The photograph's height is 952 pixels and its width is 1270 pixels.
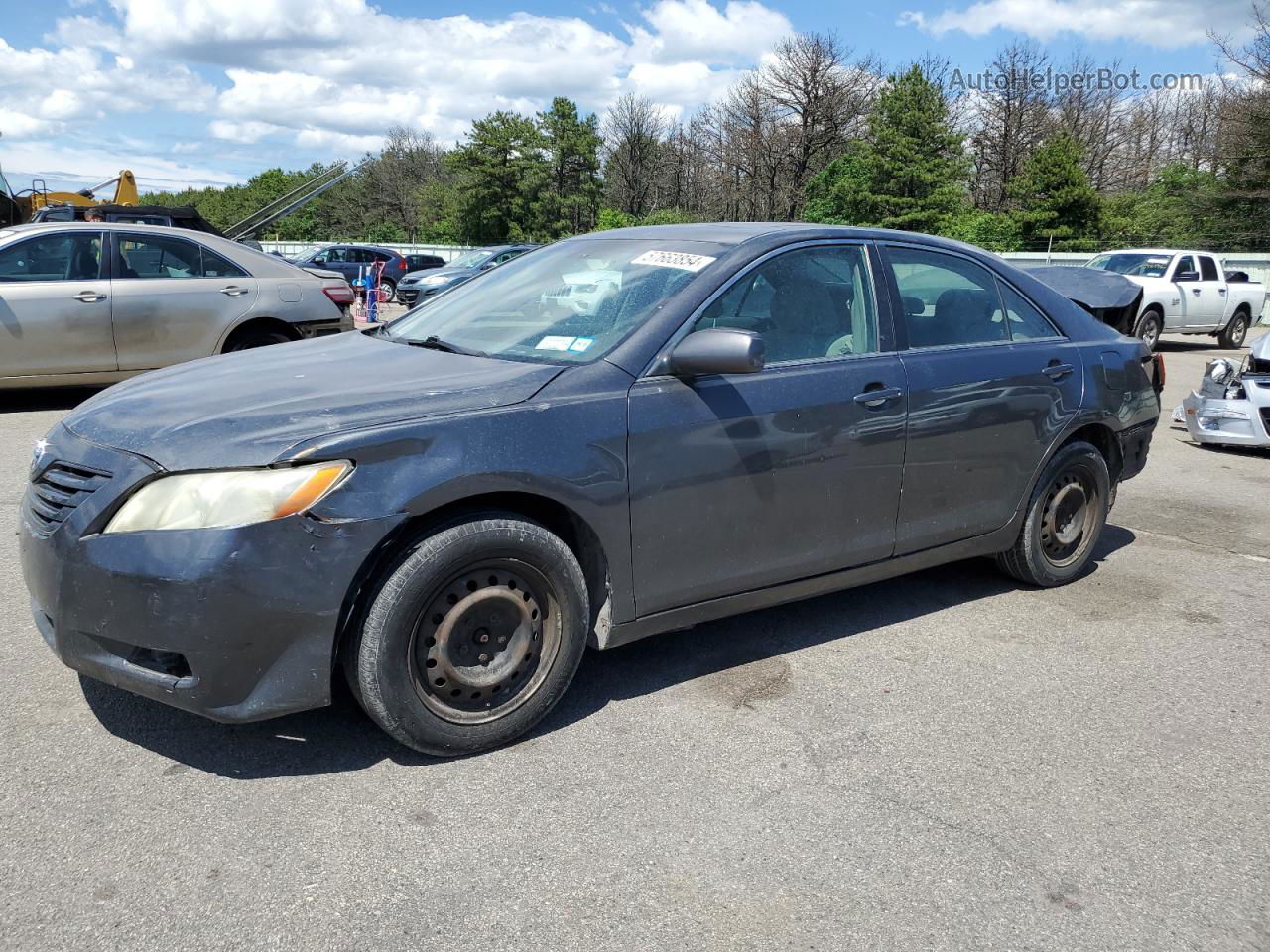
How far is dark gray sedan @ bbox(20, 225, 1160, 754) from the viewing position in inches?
A: 113

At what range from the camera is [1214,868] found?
2.78 m

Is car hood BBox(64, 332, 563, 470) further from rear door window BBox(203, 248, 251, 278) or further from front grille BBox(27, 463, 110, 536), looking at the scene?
rear door window BBox(203, 248, 251, 278)

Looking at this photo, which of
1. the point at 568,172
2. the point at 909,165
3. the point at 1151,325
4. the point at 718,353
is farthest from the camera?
the point at 568,172

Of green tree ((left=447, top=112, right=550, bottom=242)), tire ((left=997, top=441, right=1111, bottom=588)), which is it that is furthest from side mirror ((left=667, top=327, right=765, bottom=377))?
green tree ((left=447, top=112, right=550, bottom=242))

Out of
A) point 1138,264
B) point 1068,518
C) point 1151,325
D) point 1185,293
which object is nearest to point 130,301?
point 1068,518

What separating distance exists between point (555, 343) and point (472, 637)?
1093 millimetres

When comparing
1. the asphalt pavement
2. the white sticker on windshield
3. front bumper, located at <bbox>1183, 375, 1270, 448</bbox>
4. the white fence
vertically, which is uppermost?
the white fence

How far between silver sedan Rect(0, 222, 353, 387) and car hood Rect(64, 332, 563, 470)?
5658mm

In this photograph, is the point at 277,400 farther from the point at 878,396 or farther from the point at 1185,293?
the point at 1185,293

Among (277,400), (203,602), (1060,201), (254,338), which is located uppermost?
(1060,201)

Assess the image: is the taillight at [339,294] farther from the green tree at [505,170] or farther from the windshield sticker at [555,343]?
the green tree at [505,170]

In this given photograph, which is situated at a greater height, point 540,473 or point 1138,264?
point 1138,264

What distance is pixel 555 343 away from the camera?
3.67m

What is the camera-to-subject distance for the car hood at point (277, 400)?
2.92 meters
